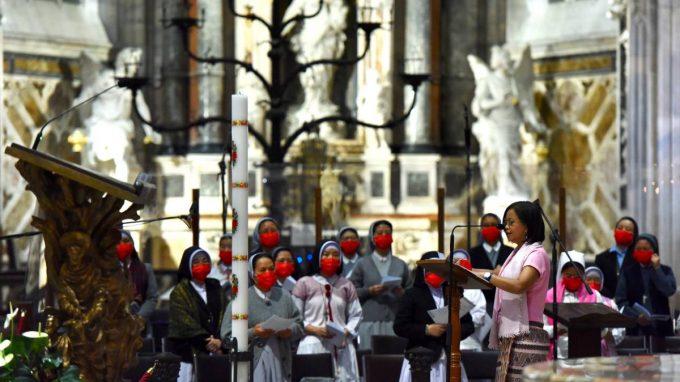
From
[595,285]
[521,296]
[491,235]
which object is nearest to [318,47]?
[491,235]

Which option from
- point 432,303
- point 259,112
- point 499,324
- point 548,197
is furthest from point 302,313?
point 259,112

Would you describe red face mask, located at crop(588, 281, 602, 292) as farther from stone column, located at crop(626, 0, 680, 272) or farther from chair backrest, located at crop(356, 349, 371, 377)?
stone column, located at crop(626, 0, 680, 272)

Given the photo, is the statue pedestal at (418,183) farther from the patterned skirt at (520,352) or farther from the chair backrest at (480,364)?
the patterned skirt at (520,352)

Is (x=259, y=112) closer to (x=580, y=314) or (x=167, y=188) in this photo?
(x=167, y=188)

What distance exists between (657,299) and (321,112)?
24.0 ft

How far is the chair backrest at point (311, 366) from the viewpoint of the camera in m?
11.5

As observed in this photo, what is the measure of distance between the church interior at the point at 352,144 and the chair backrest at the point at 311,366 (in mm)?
14

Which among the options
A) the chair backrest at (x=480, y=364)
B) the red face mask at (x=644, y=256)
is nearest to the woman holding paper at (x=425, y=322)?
the chair backrest at (x=480, y=364)

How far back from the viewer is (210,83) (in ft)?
65.4

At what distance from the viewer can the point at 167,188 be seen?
1833 cm

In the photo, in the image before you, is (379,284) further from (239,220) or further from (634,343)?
(239,220)

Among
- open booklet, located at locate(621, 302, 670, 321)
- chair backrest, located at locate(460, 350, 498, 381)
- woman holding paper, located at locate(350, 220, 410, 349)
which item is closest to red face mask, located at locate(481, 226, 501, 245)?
woman holding paper, located at locate(350, 220, 410, 349)

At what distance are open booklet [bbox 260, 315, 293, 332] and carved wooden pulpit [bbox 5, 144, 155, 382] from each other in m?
3.15

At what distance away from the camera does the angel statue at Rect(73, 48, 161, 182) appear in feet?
63.1
